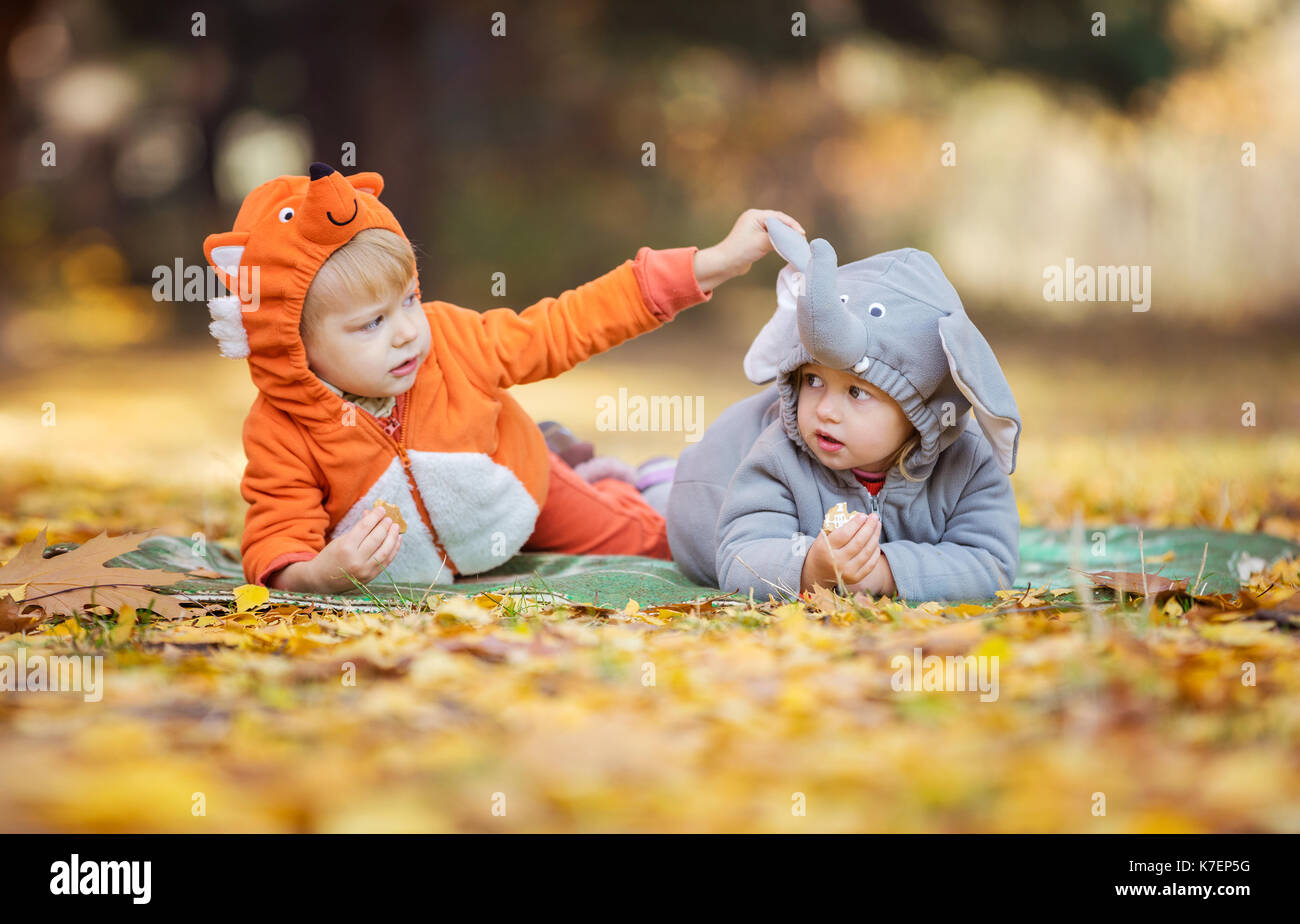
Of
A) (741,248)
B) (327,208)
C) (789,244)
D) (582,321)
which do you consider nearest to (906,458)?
(789,244)

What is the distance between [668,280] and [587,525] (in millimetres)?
788

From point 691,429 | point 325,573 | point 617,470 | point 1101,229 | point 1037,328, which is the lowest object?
point 325,573

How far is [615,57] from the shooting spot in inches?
361

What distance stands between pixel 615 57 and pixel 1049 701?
8238mm

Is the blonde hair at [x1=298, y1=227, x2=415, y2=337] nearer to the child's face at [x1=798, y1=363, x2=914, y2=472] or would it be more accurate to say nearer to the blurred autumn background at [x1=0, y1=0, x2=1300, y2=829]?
the child's face at [x1=798, y1=363, x2=914, y2=472]

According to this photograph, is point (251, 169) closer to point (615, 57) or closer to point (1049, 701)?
point (615, 57)

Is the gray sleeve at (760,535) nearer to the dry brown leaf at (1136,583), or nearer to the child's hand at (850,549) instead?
the child's hand at (850,549)

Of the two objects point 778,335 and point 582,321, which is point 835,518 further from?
point 582,321

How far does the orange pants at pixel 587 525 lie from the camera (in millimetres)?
3455

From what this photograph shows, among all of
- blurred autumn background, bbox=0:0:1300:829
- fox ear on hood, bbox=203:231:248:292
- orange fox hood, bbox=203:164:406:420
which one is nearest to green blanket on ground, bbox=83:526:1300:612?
orange fox hood, bbox=203:164:406:420

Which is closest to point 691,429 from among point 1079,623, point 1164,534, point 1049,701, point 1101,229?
point 1164,534

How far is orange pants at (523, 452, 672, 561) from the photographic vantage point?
11.3 feet

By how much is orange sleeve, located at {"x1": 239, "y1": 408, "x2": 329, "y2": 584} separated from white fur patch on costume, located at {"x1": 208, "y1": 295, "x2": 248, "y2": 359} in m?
0.18

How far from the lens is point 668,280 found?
3057mm
